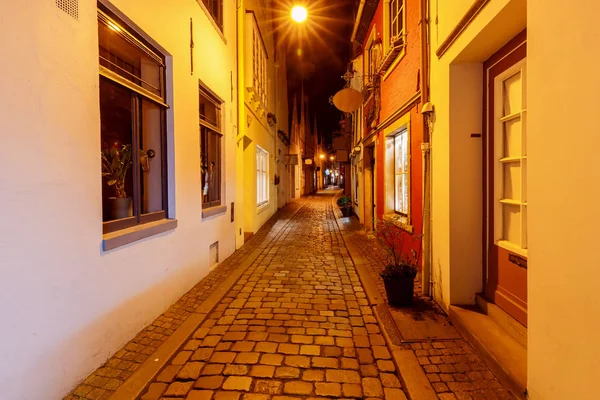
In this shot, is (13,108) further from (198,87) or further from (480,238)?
(480,238)

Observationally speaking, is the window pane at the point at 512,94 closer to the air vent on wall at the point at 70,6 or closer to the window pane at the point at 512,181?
the window pane at the point at 512,181

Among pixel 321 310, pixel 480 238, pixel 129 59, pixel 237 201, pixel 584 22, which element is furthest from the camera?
pixel 237 201

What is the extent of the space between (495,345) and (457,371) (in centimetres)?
44

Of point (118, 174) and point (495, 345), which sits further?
point (118, 174)

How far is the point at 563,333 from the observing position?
80.9 inches

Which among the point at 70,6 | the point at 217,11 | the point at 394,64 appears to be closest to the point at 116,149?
the point at 70,6

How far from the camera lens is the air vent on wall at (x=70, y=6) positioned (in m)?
2.58

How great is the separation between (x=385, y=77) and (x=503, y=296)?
221 inches

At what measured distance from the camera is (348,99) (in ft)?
28.2

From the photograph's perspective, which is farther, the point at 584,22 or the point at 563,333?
the point at 563,333

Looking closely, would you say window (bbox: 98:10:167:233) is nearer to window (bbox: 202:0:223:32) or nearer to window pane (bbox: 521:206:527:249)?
window (bbox: 202:0:223:32)

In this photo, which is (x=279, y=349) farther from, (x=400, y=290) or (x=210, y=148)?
(x=210, y=148)

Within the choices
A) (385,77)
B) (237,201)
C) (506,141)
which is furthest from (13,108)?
(385,77)

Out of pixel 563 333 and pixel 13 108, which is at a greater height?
pixel 13 108
